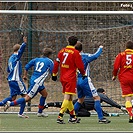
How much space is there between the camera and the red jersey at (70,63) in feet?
40.8

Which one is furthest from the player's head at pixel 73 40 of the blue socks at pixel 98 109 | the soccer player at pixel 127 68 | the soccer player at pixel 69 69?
the blue socks at pixel 98 109

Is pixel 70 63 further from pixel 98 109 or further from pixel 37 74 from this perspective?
pixel 37 74

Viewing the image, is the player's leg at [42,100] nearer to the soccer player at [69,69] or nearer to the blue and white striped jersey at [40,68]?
the blue and white striped jersey at [40,68]

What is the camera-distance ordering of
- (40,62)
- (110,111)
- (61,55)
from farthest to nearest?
(110,111) < (40,62) < (61,55)

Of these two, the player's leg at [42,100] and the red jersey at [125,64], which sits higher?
the red jersey at [125,64]

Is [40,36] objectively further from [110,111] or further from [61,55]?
[61,55]

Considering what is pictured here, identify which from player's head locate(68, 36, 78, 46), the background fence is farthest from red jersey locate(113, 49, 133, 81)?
the background fence

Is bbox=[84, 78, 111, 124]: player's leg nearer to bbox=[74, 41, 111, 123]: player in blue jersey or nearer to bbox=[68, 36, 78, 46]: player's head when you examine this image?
bbox=[74, 41, 111, 123]: player in blue jersey

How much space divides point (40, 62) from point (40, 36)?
325cm

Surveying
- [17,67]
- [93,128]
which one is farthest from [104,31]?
[93,128]

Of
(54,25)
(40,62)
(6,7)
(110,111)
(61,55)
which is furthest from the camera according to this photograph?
(6,7)

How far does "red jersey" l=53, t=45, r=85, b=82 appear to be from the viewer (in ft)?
40.8

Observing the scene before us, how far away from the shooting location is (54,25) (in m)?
18.0

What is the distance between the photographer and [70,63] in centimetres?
1255
